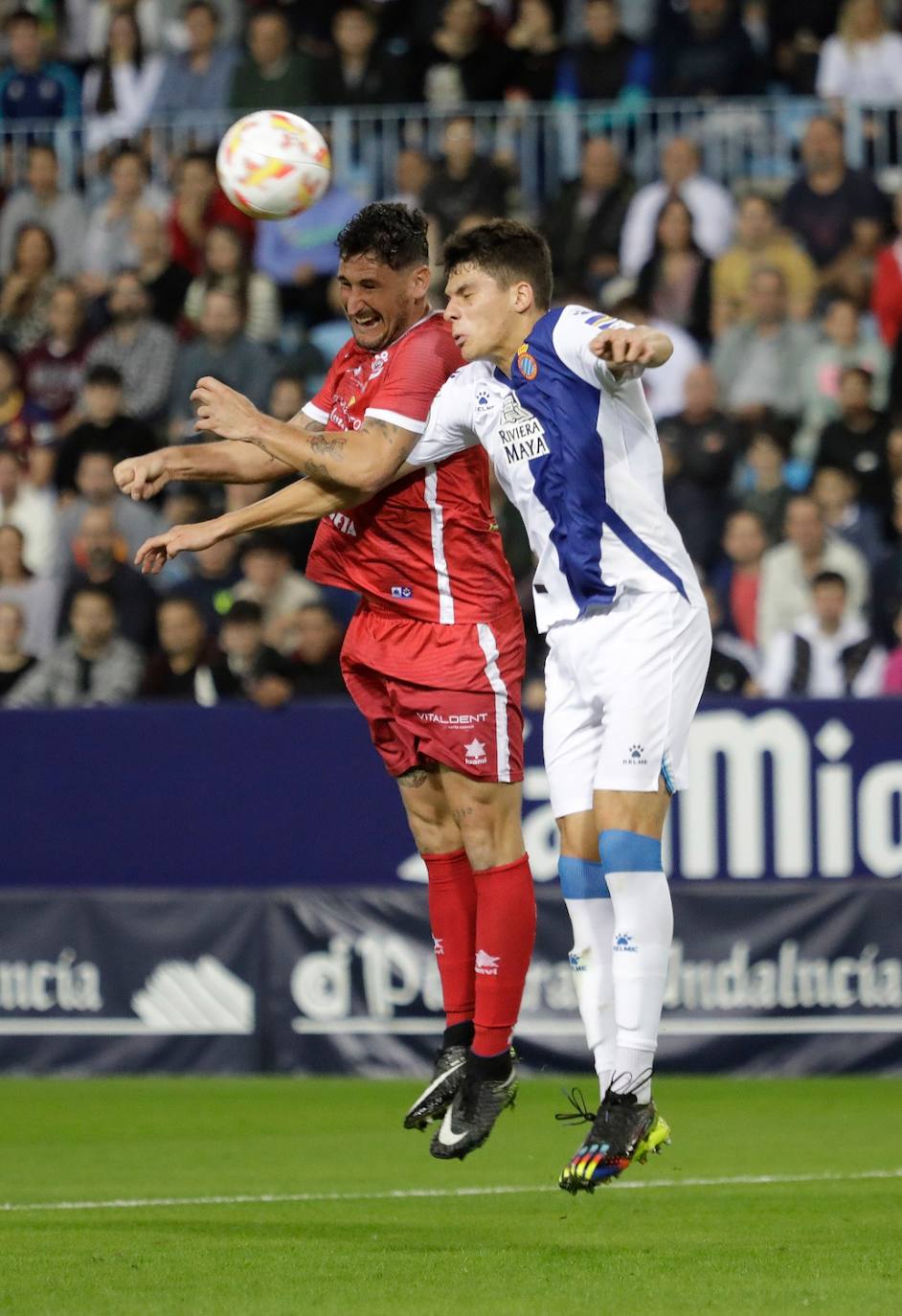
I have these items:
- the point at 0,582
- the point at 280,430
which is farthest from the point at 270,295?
the point at 280,430

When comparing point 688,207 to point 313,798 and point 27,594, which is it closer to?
point 27,594

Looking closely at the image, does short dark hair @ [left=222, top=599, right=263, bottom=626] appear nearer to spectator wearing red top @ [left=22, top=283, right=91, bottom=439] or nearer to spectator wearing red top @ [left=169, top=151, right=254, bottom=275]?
spectator wearing red top @ [left=22, top=283, right=91, bottom=439]

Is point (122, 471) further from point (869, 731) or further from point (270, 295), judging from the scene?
point (270, 295)

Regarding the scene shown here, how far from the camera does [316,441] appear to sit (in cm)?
763

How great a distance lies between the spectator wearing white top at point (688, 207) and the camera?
16.6 m

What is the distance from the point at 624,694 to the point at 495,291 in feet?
4.36

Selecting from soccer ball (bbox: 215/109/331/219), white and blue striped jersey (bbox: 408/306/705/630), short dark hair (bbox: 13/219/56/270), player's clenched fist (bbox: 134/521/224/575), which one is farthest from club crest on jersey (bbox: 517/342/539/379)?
short dark hair (bbox: 13/219/56/270)

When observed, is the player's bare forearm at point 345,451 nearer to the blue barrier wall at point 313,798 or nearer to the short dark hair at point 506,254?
the short dark hair at point 506,254

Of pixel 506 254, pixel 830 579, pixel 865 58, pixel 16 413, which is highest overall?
pixel 865 58

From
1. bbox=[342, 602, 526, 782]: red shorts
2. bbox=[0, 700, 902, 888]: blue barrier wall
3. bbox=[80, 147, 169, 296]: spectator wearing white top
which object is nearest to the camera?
bbox=[342, 602, 526, 782]: red shorts

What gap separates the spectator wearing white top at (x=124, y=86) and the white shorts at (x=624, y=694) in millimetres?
12276

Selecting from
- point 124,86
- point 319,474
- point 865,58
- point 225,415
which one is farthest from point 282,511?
point 124,86

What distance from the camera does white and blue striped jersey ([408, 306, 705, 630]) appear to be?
7.21 meters

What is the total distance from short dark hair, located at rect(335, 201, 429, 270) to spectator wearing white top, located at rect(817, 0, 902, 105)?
10.2m
